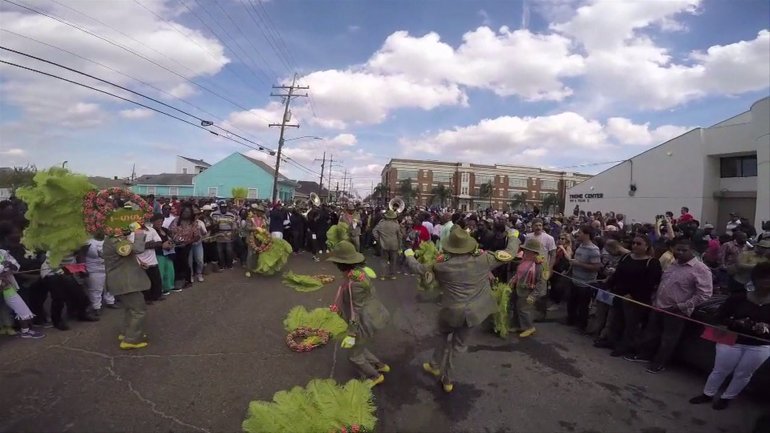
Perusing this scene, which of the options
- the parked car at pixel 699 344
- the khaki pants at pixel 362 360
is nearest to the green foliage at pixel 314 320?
the khaki pants at pixel 362 360

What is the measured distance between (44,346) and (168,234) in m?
3.33

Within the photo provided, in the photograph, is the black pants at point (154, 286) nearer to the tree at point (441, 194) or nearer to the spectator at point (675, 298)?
the spectator at point (675, 298)

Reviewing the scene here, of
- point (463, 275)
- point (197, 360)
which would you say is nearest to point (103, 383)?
point (197, 360)

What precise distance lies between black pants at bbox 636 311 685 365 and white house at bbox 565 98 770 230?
18962 mm

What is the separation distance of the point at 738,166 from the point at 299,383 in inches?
1105

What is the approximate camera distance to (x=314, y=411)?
3250 millimetres

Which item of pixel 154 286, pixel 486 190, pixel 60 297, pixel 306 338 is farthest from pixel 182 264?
pixel 486 190

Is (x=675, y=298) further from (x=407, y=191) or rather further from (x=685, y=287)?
(x=407, y=191)

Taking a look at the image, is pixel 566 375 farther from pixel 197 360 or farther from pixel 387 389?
pixel 197 360

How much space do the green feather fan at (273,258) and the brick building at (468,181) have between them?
74742 millimetres

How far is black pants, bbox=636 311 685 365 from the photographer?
5016mm

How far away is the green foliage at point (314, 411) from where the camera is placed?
10.2ft

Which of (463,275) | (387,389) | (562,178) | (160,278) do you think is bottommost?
(387,389)

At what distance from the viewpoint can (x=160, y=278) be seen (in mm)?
7547
